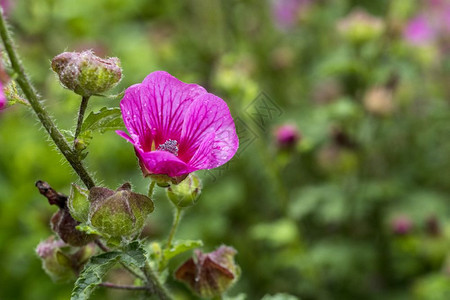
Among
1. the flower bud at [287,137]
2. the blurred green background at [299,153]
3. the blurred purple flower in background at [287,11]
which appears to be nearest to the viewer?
the flower bud at [287,137]

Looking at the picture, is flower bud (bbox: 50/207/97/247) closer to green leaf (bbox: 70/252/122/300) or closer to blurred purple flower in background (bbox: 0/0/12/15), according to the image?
green leaf (bbox: 70/252/122/300)

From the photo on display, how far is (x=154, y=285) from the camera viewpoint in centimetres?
119

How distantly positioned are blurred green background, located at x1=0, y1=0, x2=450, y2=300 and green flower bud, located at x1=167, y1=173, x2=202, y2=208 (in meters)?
0.90

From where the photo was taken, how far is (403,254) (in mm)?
2477

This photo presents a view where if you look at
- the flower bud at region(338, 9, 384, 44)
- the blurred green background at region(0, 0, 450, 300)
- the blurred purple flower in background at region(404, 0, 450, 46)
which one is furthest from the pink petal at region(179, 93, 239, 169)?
the blurred purple flower in background at region(404, 0, 450, 46)

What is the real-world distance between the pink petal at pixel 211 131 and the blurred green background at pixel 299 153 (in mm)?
953

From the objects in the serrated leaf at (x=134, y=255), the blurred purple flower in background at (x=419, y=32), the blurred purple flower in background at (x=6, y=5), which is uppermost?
the blurred purple flower in background at (x=6, y=5)

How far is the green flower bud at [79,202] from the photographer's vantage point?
40.8 inches

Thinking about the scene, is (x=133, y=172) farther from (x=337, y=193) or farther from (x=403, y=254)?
(x=403, y=254)

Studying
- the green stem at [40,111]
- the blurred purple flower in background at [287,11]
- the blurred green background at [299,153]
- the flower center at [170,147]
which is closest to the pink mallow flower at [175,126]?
the flower center at [170,147]

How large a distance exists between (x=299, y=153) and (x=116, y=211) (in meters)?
1.51

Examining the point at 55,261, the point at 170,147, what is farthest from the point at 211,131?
the point at 55,261

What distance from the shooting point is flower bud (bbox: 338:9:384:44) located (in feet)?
7.86

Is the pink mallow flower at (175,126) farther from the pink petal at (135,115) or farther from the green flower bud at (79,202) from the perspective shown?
the green flower bud at (79,202)
